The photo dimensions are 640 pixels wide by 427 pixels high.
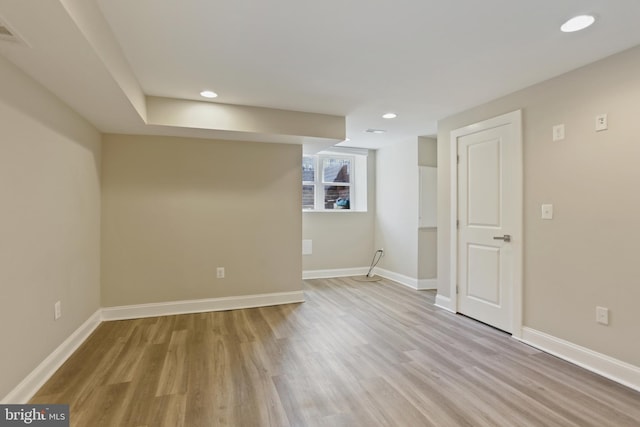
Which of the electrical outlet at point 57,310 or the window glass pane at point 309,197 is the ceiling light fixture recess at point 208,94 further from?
the window glass pane at point 309,197

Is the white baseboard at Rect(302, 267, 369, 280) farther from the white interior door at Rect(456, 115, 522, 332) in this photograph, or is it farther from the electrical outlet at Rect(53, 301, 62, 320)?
the electrical outlet at Rect(53, 301, 62, 320)

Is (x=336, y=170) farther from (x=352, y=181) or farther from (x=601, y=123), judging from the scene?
(x=601, y=123)

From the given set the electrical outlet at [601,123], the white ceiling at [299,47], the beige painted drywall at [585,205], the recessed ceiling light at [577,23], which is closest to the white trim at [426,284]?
the beige painted drywall at [585,205]

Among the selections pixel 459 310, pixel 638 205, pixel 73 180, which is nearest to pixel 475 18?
pixel 638 205

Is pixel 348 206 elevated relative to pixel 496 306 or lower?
elevated

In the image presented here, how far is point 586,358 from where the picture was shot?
247 cm

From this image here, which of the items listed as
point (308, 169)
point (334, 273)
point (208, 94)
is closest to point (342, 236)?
point (334, 273)

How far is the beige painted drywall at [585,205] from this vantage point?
2.25 m

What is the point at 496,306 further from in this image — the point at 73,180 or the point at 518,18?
the point at 73,180

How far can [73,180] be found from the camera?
275 cm

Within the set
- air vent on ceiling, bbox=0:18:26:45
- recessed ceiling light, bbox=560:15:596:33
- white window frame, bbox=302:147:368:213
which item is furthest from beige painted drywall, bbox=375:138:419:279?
air vent on ceiling, bbox=0:18:26:45

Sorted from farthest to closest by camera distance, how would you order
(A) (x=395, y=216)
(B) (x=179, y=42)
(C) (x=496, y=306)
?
(A) (x=395, y=216) < (C) (x=496, y=306) < (B) (x=179, y=42)

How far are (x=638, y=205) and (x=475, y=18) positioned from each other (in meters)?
1.71

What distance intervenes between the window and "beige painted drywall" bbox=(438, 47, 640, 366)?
124 inches
